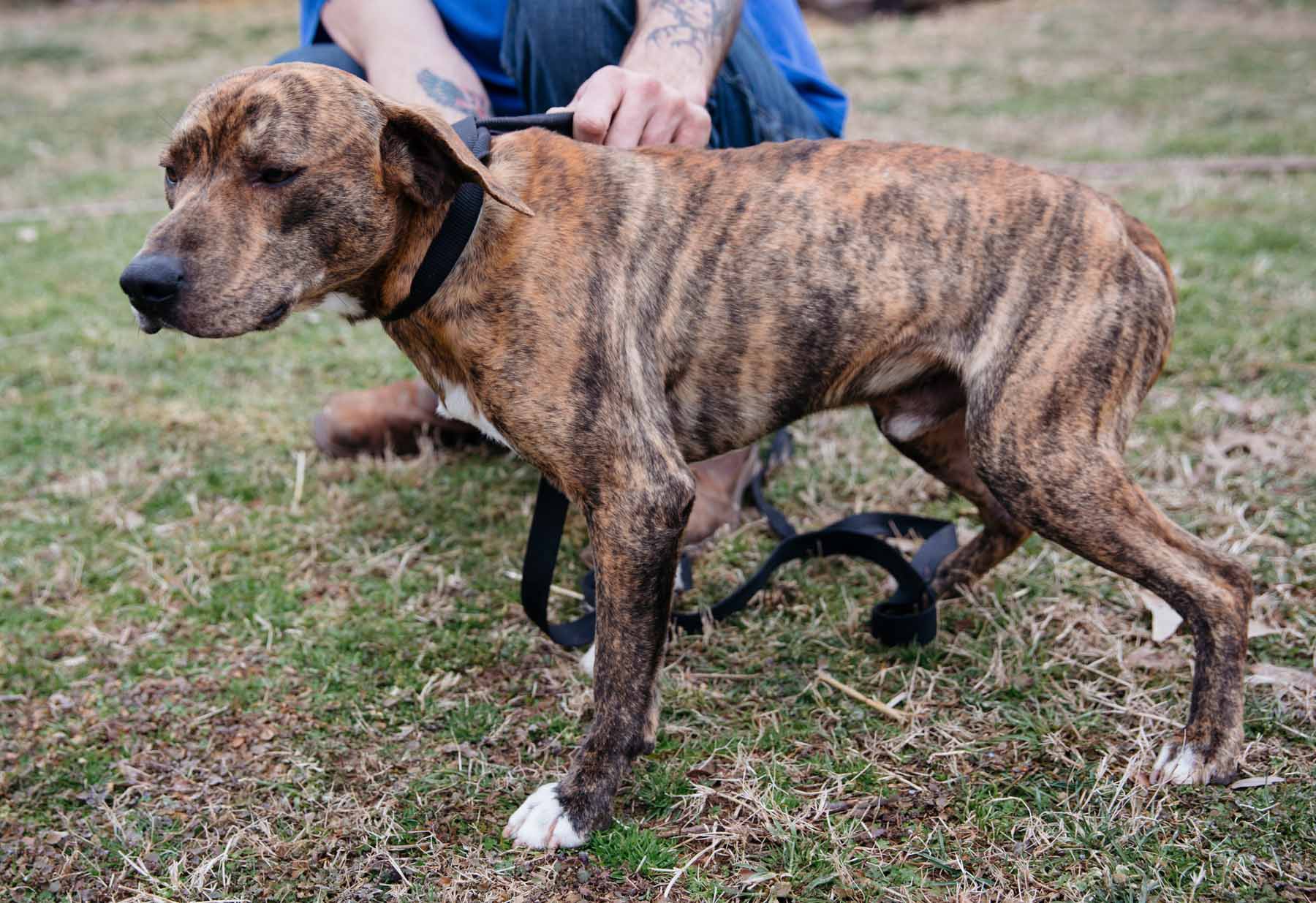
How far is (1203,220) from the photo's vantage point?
6.27 meters

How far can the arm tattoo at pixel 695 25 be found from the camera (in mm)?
3305

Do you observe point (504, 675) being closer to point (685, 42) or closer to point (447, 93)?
point (447, 93)

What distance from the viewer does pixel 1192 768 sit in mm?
2504

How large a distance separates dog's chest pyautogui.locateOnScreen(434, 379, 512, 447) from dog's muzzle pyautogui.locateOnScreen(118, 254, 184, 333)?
25.6 inches

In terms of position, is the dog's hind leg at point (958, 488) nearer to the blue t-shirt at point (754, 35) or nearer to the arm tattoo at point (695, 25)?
the arm tattoo at point (695, 25)

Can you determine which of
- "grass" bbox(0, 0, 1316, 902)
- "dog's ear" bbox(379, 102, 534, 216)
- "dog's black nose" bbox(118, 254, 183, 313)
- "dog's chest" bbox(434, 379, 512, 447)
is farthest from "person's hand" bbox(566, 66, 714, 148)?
"grass" bbox(0, 0, 1316, 902)

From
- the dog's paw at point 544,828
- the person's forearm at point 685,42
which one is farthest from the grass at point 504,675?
the person's forearm at point 685,42

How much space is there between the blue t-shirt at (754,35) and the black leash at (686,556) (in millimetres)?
761

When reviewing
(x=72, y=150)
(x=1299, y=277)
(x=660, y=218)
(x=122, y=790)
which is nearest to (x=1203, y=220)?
(x=1299, y=277)

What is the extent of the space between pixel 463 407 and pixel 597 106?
0.92 metres

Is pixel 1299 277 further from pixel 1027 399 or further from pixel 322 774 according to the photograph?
pixel 322 774

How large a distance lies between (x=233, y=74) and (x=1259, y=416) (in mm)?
3850

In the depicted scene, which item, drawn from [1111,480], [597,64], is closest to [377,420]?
[597,64]

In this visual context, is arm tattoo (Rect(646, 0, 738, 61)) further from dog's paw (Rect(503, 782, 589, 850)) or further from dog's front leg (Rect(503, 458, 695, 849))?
dog's paw (Rect(503, 782, 589, 850))
